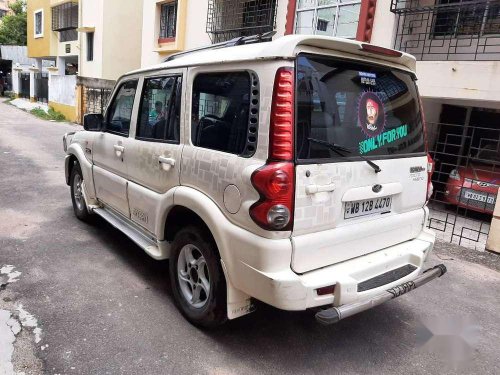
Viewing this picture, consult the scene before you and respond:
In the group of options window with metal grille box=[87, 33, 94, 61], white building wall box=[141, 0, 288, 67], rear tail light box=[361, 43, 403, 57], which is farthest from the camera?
window with metal grille box=[87, 33, 94, 61]

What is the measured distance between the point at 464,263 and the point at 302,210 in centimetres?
345

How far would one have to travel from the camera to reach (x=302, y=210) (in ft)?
7.89

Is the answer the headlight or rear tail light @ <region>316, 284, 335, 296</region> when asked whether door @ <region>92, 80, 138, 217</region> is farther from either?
the headlight

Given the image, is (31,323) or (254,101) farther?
(31,323)

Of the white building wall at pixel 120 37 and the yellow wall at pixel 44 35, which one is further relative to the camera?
the yellow wall at pixel 44 35

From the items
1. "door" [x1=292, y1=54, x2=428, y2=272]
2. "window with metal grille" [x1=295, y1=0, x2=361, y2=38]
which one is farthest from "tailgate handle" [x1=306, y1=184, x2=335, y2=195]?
"window with metal grille" [x1=295, y1=0, x2=361, y2=38]

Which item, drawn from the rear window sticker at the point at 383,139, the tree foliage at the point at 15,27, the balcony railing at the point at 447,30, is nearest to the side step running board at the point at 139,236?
the rear window sticker at the point at 383,139

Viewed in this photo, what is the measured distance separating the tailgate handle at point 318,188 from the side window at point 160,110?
1.22m

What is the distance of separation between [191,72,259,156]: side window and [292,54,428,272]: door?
0.30 metres

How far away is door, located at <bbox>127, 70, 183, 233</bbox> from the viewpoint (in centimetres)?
319

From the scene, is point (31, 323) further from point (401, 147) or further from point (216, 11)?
point (216, 11)

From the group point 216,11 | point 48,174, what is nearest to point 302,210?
point 48,174

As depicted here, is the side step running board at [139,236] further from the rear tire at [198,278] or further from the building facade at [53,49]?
the building facade at [53,49]

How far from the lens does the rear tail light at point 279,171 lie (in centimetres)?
233
